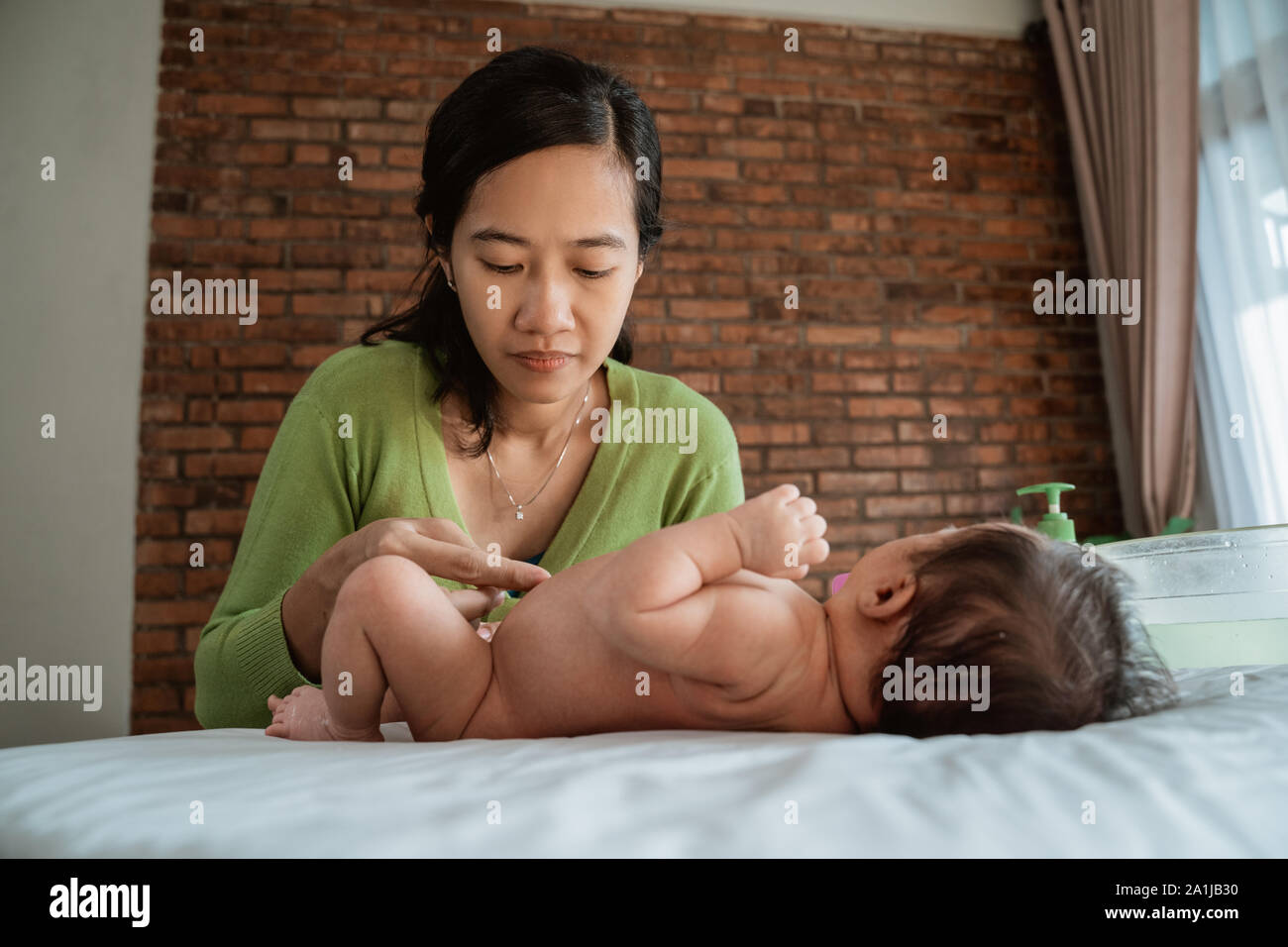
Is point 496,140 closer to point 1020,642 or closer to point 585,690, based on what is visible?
point 585,690

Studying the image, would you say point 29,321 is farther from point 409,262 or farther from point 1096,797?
point 1096,797

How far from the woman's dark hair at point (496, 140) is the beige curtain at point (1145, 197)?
2440 mm

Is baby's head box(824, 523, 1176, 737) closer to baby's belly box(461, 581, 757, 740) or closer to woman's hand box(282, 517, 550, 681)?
baby's belly box(461, 581, 757, 740)

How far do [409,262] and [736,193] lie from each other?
1.28 meters

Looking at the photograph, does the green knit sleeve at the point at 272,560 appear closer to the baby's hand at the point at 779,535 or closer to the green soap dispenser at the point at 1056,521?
the baby's hand at the point at 779,535

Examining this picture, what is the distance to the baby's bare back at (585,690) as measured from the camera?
3.19 feet

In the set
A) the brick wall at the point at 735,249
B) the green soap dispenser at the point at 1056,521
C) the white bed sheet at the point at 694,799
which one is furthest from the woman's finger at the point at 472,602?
the brick wall at the point at 735,249

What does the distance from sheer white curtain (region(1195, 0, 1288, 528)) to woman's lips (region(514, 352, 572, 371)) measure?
2.51 meters

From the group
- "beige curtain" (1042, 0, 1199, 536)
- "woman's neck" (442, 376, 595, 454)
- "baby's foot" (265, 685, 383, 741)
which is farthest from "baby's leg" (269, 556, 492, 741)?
"beige curtain" (1042, 0, 1199, 536)

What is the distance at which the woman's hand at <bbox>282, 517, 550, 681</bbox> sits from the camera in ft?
3.47

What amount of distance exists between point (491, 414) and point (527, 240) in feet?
1.26
